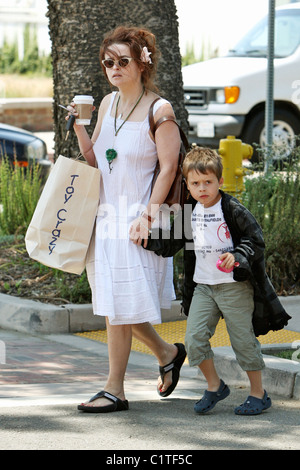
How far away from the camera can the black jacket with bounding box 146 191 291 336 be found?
4.77 metres

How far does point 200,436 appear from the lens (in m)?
4.52

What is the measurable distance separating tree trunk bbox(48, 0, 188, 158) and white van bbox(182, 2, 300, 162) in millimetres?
6661

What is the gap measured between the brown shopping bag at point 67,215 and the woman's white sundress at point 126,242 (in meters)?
0.08

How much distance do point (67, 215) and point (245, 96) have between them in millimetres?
10071

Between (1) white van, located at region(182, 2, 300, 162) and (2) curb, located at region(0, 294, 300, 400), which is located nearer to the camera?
(2) curb, located at region(0, 294, 300, 400)

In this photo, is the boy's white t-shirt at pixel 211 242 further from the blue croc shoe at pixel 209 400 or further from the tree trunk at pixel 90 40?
the tree trunk at pixel 90 40

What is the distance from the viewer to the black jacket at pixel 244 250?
477 centimetres

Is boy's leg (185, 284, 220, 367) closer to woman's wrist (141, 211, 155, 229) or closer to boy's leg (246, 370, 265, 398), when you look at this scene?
boy's leg (246, 370, 265, 398)

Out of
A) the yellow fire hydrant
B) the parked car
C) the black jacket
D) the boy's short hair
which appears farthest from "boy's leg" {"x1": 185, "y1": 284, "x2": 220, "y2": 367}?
the parked car

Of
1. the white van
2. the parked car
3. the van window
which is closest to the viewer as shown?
the parked car

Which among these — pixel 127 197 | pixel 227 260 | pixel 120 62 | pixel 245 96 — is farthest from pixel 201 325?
pixel 245 96

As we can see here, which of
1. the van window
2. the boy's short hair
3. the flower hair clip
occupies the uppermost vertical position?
the van window
